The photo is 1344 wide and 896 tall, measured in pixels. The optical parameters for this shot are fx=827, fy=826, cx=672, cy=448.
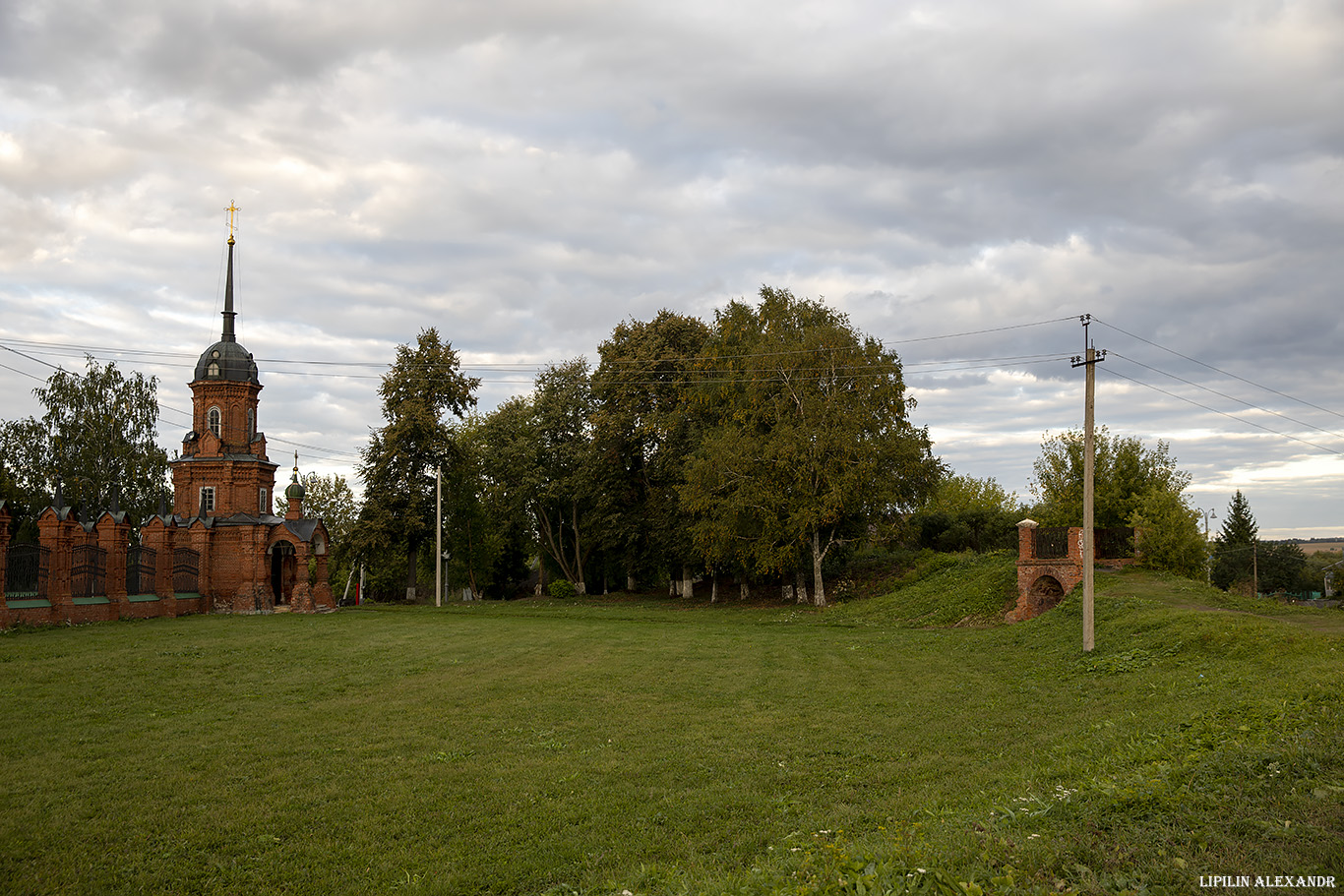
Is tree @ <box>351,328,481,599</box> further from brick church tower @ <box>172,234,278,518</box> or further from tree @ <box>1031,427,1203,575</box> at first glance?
tree @ <box>1031,427,1203,575</box>

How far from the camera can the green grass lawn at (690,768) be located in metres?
6.32

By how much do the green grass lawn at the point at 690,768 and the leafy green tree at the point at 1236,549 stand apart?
49530 millimetres

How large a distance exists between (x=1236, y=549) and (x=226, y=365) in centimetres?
7112

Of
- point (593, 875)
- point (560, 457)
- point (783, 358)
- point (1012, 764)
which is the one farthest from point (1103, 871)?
point (560, 457)

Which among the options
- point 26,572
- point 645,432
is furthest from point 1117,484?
point 26,572

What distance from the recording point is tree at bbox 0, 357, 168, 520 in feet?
172

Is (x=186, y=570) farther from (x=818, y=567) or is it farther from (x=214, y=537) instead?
(x=818, y=567)

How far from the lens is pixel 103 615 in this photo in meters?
31.1

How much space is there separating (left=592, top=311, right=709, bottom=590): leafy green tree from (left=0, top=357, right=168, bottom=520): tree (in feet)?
95.5

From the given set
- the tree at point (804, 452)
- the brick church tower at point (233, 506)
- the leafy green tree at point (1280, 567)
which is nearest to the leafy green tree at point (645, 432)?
the tree at point (804, 452)

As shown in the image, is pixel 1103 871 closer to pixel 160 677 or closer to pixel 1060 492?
pixel 160 677

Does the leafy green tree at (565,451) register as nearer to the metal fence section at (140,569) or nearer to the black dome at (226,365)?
the black dome at (226,365)

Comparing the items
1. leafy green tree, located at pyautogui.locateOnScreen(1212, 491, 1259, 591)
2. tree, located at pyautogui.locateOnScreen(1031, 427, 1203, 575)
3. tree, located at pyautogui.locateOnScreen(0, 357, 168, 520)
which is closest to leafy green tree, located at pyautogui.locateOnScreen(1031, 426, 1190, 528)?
tree, located at pyautogui.locateOnScreen(1031, 427, 1203, 575)

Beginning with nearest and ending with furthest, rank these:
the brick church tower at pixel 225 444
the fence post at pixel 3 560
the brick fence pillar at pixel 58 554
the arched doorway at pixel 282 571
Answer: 1. the fence post at pixel 3 560
2. the brick fence pillar at pixel 58 554
3. the brick church tower at pixel 225 444
4. the arched doorway at pixel 282 571
